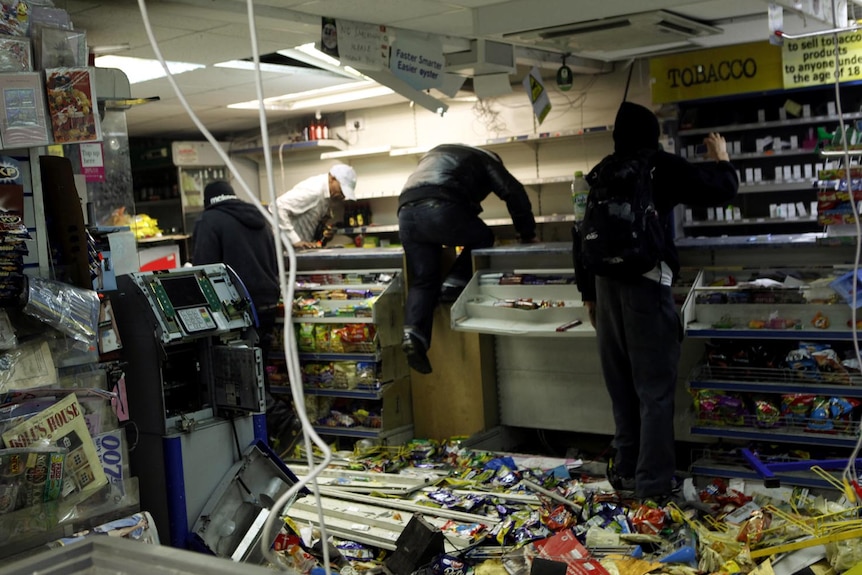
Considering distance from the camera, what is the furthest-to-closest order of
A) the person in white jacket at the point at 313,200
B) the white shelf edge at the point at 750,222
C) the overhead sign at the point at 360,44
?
the person in white jacket at the point at 313,200 → the white shelf edge at the point at 750,222 → the overhead sign at the point at 360,44

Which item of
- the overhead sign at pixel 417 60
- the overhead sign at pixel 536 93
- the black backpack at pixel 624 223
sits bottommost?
the black backpack at pixel 624 223

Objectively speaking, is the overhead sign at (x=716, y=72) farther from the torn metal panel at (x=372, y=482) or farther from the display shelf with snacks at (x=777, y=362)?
the torn metal panel at (x=372, y=482)

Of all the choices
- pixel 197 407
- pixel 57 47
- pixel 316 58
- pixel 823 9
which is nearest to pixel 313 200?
pixel 316 58

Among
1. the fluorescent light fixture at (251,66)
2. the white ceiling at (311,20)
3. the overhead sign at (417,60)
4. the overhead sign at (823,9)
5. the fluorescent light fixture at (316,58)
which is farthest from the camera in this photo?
the fluorescent light fixture at (316,58)

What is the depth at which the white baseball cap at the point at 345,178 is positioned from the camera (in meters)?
7.88

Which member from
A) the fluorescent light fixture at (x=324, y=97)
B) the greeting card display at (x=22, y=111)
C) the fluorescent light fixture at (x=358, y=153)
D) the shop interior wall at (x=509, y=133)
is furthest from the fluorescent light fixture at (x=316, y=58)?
the greeting card display at (x=22, y=111)

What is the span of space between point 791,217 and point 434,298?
3.44 metres

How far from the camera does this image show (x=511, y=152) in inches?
356

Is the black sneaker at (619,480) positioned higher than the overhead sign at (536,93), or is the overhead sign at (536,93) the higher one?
the overhead sign at (536,93)

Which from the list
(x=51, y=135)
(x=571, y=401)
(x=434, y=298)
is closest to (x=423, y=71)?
(x=434, y=298)

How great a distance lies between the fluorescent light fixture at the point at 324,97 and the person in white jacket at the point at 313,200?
104 cm

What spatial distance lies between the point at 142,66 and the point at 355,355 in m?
2.64

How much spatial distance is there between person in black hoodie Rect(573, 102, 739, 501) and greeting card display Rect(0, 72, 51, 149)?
2758mm

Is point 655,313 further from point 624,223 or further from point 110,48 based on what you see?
point 110,48
